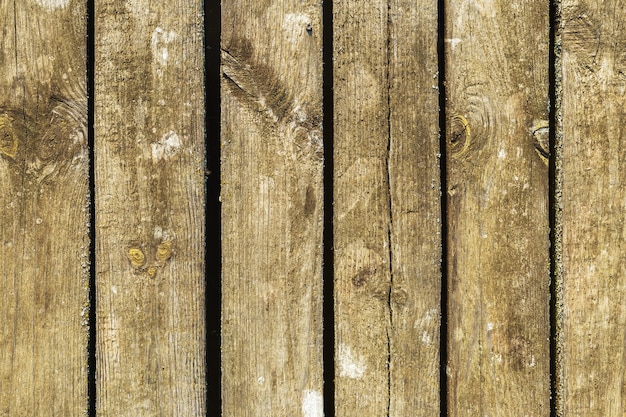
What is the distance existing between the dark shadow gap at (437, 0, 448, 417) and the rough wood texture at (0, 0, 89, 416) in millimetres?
996

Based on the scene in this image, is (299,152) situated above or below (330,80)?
below

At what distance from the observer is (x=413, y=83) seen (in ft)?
4.83

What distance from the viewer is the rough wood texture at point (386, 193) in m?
1.47

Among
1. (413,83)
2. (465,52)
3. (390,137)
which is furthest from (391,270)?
(465,52)

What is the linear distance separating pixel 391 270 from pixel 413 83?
524mm

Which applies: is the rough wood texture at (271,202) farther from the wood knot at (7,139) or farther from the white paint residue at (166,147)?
the wood knot at (7,139)

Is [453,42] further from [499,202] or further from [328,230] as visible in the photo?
[328,230]

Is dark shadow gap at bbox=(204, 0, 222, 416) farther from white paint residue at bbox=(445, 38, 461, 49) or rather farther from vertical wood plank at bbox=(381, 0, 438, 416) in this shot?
white paint residue at bbox=(445, 38, 461, 49)

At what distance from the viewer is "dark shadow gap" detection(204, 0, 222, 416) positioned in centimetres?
156

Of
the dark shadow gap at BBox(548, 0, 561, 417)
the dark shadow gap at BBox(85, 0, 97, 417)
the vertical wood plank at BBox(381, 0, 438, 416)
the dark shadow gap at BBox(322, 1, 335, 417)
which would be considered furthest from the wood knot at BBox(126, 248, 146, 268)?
the dark shadow gap at BBox(548, 0, 561, 417)

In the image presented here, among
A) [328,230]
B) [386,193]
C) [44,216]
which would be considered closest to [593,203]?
[386,193]

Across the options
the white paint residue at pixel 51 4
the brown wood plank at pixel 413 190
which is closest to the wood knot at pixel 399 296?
the brown wood plank at pixel 413 190

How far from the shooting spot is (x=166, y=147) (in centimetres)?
145

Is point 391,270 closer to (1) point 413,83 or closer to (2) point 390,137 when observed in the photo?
(2) point 390,137
